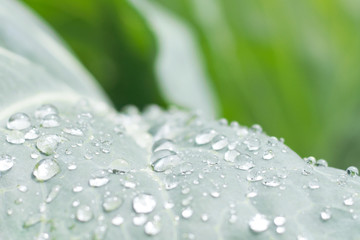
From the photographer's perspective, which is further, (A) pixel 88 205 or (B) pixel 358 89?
(B) pixel 358 89

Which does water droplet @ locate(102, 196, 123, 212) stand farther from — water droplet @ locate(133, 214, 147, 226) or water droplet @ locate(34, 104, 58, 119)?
water droplet @ locate(34, 104, 58, 119)

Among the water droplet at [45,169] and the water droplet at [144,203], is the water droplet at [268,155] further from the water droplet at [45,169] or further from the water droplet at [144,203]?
the water droplet at [45,169]

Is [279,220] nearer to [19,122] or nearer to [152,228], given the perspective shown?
[152,228]

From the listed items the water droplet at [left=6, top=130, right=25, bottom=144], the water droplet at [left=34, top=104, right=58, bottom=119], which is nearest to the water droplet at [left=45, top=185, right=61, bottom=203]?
the water droplet at [left=6, top=130, right=25, bottom=144]

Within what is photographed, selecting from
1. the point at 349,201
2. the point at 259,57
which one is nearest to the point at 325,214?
the point at 349,201

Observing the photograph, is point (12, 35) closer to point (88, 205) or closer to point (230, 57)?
point (88, 205)

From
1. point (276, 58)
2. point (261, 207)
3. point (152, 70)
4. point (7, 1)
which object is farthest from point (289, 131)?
point (261, 207)
